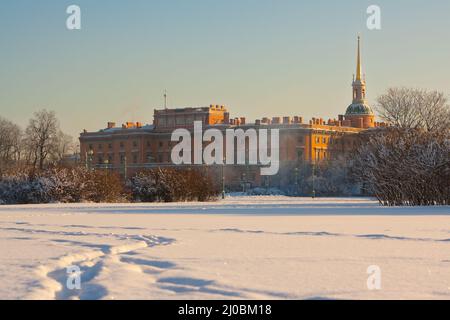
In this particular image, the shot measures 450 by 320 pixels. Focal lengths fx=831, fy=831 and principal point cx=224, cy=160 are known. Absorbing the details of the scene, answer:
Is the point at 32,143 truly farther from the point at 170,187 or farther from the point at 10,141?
the point at 170,187

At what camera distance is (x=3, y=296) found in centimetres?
962

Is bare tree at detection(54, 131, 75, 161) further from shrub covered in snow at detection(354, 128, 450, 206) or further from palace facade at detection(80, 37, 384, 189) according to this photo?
shrub covered in snow at detection(354, 128, 450, 206)

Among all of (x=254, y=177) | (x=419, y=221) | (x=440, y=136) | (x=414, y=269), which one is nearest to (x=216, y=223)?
(x=419, y=221)

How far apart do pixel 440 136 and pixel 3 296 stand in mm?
34667

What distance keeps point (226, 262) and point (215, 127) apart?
122622mm

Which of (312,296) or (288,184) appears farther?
(288,184)

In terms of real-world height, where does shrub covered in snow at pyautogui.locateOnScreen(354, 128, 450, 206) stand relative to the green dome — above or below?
below

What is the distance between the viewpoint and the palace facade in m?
131

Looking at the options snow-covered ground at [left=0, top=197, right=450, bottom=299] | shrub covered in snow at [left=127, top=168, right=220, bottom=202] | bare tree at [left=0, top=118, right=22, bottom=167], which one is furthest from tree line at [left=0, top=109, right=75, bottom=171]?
snow-covered ground at [left=0, top=197, right=450, bottom=299]

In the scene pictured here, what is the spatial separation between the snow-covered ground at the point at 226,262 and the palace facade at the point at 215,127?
346 feet

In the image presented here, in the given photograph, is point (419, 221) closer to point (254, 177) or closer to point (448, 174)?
point (448, 174)

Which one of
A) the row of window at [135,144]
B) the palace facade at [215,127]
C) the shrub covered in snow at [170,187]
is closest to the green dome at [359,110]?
the palace facade at [215,127]

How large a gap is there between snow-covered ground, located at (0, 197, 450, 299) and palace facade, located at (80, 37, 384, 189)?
346 ft
